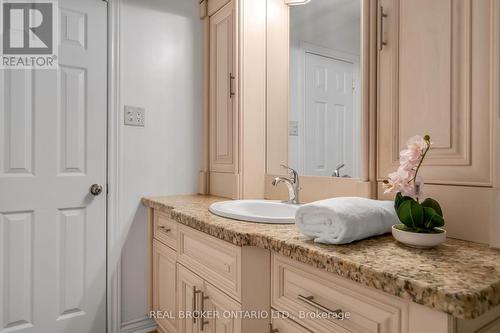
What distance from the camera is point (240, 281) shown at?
3.08 ft

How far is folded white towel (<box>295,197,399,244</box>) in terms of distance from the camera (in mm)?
751

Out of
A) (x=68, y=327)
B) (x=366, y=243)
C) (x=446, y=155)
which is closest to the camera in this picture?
(x=366, y=243)

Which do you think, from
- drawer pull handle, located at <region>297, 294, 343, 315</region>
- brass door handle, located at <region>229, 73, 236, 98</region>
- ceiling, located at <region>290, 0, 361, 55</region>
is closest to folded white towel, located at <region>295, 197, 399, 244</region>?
→ drawer pull handle, located at <region>297, 294, 343, 315</region>

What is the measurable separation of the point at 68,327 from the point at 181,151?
1082 millimetres

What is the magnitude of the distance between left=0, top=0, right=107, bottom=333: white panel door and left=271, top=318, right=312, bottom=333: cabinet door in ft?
3.81

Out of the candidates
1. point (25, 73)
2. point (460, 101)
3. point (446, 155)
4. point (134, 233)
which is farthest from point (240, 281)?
point (25, 73)

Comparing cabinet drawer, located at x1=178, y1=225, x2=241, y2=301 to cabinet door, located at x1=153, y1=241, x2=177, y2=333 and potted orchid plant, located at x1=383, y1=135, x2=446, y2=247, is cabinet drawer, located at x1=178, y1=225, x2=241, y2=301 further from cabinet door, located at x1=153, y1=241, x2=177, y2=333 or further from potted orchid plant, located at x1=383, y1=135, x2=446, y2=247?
potted orchid plant, located at x1=383, y1=135, x2=446, y2=247

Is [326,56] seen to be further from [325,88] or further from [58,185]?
[58,185]

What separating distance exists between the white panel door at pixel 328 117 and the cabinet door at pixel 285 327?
640mm

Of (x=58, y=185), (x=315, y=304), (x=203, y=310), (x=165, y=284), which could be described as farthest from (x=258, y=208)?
(x=58, y=185)

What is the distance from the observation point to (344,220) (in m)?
0.75

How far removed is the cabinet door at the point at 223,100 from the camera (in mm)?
1715

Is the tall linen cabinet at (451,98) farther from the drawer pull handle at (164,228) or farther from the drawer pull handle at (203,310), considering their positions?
the drawer pull handle at (164,228)

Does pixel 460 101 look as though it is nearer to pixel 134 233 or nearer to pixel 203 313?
pixel 203 313
